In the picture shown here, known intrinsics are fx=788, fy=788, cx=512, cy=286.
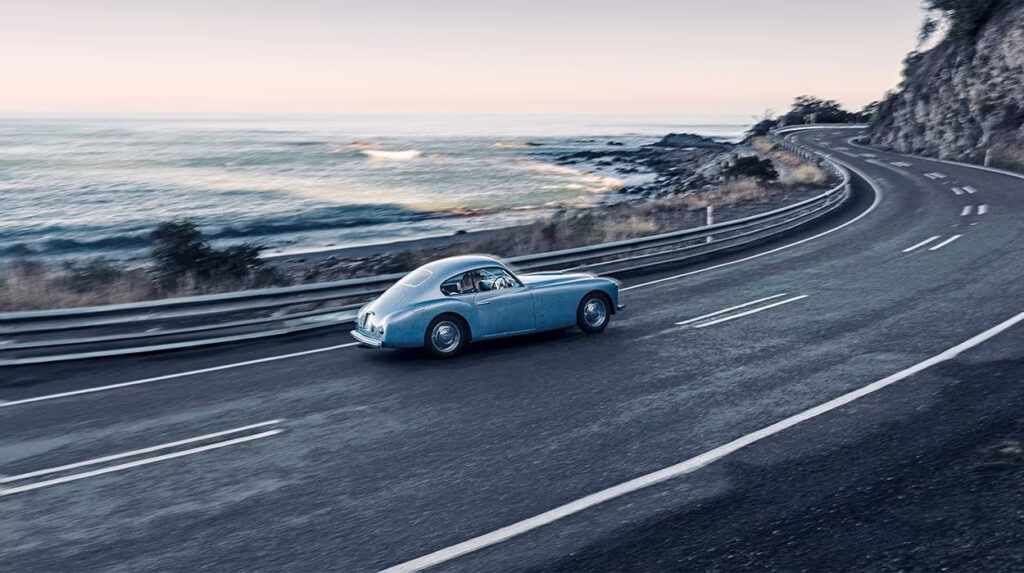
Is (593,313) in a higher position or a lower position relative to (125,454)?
higher

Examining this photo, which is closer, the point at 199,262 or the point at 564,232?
the point at 199,262

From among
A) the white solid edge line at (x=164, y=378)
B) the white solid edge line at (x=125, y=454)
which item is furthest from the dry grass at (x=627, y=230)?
the white solid edge line at (x=125, y=454)

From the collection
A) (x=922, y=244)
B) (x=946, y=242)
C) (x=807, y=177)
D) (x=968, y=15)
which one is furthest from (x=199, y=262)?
(x=968, y=15)

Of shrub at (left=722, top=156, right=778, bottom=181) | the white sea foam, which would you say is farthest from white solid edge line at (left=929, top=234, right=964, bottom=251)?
the white sea foam

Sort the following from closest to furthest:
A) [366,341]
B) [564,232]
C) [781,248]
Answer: [366,341]
[781,248]
[564,232]

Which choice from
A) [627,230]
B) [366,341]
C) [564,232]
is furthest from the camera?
[627,230]

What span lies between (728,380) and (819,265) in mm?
8993

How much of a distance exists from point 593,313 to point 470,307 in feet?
6.58

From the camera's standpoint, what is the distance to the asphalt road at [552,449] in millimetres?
5207

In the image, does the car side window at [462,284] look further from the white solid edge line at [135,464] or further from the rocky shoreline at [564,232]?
the rocky shoreline at [564,232]

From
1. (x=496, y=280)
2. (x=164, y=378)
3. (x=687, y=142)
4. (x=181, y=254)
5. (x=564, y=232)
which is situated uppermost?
(x=687, y=142)

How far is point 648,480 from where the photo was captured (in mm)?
6223

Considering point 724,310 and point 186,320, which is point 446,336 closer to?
point 724,310

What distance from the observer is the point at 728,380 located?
8938mm
